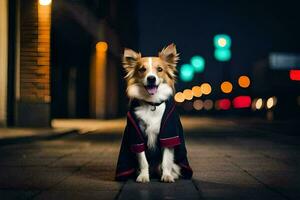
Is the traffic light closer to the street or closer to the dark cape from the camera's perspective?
the street

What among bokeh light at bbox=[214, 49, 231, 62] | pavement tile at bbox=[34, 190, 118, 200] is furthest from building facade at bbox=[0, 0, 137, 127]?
bokeh light at bbox=[214, 49, 231, 62]

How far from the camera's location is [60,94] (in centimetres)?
3697

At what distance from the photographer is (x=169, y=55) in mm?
7301

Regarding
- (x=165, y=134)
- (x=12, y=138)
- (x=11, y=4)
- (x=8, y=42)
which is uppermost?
(x=11, y=4)

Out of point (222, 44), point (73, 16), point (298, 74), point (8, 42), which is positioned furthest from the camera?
point (222, 44)

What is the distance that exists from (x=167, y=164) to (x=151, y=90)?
1.04 m

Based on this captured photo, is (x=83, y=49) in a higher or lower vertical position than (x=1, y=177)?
higher

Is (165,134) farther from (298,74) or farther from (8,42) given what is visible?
(298,74)

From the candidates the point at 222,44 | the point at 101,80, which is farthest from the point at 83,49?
the point at 222,44

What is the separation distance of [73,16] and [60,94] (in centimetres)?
1072

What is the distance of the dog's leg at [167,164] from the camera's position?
721cm

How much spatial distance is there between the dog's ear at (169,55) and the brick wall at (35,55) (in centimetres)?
1508

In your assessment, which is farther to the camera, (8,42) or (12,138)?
(8,42)

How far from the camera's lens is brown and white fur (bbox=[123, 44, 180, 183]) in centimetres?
714
